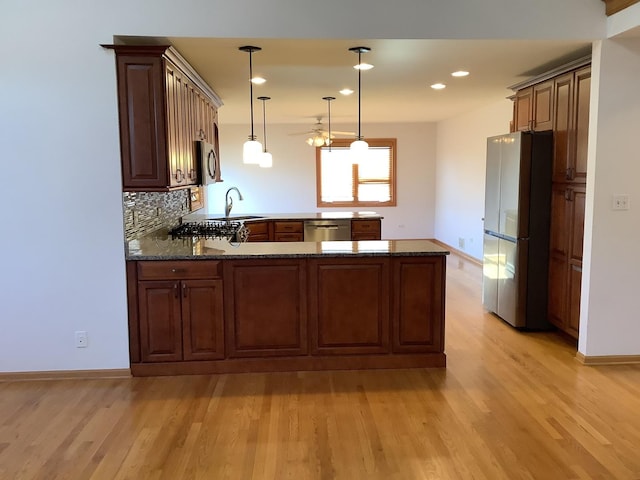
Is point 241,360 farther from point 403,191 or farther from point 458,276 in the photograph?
point 403,191

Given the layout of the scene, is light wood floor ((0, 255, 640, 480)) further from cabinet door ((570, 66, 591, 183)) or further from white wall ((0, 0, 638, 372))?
cabinet door ((570, 66, 591, 183))

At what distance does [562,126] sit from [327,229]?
2.94 m

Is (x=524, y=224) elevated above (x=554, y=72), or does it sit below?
below

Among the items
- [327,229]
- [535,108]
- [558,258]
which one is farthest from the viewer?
[327,229]

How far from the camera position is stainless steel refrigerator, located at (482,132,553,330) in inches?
169

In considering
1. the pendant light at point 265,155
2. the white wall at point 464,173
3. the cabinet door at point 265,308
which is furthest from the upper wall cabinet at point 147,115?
the white wall at point 464,173

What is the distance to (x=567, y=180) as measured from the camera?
4.07 meters

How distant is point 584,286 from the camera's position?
3697mm

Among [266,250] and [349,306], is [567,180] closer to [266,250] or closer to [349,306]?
[349,306]

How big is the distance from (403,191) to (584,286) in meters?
6.25

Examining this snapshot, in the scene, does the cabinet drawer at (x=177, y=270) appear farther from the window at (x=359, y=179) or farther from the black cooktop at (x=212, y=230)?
the window at (x=359, y=179)

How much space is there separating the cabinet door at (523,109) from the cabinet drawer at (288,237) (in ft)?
9.05

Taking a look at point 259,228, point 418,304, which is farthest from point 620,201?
point 259,228

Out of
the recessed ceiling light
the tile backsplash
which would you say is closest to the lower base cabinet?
the tile backsplash
